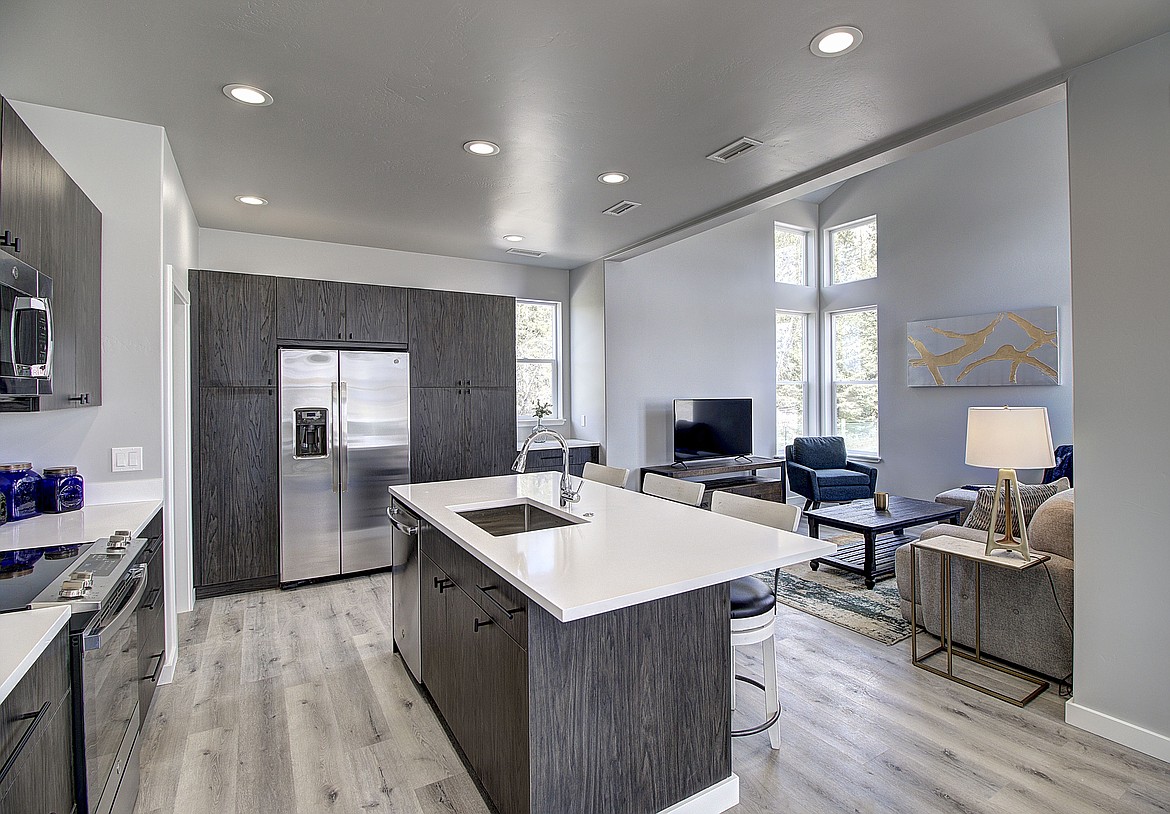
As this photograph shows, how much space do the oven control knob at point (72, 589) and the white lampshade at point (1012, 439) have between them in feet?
10.8

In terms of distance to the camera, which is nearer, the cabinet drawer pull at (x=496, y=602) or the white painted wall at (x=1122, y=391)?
the cabinet drawer pull at (x=496, y=602)

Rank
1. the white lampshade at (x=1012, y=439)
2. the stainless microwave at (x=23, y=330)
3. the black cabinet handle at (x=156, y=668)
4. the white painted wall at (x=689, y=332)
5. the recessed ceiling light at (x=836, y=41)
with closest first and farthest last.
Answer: the stainless microwave at (x=23, y=330) < the recessed ceiling light at (x=836, y=41) < the black cabinet handle at (x=156, y=668) < the white lampshade at (x=1012, y=439) < the white painted wall at (x=689, y=332)

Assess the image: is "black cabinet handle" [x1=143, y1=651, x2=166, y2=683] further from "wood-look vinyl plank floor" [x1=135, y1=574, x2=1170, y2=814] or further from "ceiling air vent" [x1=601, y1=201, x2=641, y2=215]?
"ceiling air vent" [x1=601, y1=201, x2=641, y2=215]

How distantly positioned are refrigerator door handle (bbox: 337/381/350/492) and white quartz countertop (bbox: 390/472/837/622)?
1955mm

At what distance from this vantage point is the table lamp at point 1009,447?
2658 millimetres

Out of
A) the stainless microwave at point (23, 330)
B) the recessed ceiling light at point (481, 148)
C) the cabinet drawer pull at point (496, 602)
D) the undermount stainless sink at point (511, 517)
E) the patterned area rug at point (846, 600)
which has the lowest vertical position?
the patterned area rug at point (846, 600)

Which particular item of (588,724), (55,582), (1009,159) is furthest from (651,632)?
(1009,159)

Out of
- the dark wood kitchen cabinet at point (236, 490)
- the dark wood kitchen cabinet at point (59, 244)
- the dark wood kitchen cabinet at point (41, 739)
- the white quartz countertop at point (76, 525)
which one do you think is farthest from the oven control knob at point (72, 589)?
the dark wood kitchen cabinet at point (236, 490)

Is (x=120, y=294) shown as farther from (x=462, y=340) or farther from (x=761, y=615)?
(x=761, y=615)

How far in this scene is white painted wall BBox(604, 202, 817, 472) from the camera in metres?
6.00

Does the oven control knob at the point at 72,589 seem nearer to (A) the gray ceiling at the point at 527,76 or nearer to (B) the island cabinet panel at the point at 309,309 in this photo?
(A) the gray ceiling at the point at 527,76

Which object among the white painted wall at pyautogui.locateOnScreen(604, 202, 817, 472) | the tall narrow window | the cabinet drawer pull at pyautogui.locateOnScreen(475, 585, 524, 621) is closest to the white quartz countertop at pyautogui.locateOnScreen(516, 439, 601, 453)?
the white painted wall at pyautogui.locateOnScreen(604, 202, 817, 472)

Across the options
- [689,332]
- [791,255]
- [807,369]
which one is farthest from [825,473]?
[791,255]

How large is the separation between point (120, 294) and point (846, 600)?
4.49 meters
